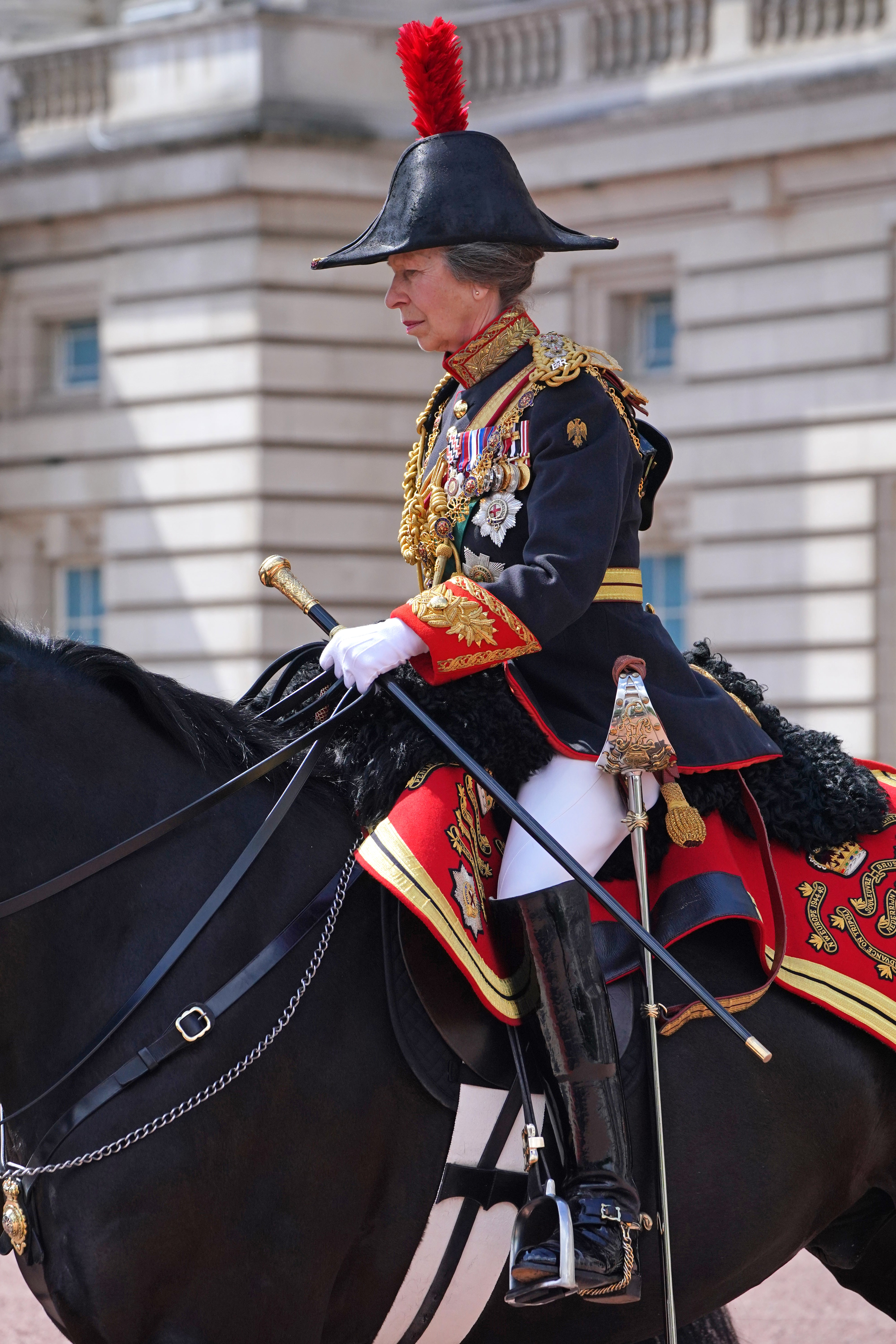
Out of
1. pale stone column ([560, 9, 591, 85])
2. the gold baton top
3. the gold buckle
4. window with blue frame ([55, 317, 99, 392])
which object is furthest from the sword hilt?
window with blue frame ([55, 317, 99, 392])

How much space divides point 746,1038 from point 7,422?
47.1ft

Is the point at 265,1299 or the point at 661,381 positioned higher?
the point at 661,381

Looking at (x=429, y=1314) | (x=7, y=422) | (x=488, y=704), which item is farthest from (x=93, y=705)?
(x=7, y=422)

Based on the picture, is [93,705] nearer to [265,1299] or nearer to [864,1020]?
[265,1299]

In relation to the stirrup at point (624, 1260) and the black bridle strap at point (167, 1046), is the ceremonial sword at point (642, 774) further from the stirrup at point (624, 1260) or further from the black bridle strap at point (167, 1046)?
the black bridle strap at point (167, 1046)

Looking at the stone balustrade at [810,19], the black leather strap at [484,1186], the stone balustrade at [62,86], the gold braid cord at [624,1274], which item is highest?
the stone balustrade at [62,86]

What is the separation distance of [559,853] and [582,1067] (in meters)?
0.37

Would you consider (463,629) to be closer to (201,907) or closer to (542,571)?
(542,571)

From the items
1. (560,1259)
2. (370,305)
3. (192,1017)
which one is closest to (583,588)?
(192,1017)

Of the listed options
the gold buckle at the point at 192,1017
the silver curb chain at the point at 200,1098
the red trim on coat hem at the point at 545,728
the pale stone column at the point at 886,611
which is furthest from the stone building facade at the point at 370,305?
the gold buckle at the point at 192,1017

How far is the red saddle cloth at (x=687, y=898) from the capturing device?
2926 mm

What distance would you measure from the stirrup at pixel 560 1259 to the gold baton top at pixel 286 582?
1.12 metres

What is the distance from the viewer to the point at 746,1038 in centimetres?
288

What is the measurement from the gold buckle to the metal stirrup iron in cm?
79
